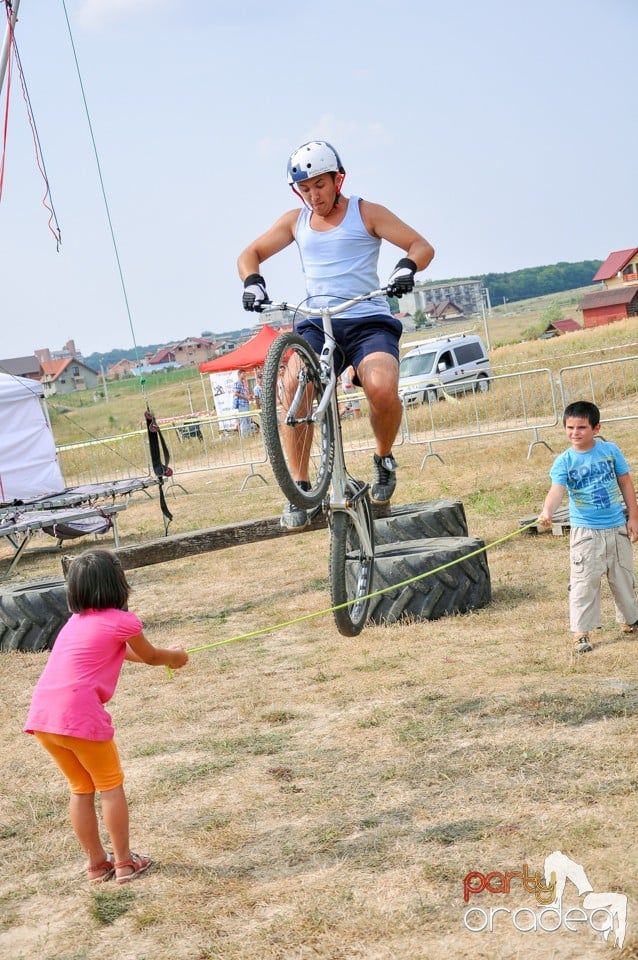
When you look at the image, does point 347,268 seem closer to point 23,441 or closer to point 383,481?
point 383,481

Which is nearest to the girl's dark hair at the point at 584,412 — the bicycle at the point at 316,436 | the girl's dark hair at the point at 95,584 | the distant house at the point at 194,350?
the bicycle at the point at 316,436

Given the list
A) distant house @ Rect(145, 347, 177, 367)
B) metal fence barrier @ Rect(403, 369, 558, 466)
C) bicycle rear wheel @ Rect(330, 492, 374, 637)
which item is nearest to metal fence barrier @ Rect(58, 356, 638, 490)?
metal fence barrier @ Rect(403, 369, 558, 466)

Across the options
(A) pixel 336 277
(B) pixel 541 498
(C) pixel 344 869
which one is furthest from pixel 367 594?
(B) pixel 541 498

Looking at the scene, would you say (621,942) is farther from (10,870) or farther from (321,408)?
(321,408)

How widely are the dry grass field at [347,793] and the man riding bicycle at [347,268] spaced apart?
1349 millimetres

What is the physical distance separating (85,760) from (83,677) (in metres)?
0.34

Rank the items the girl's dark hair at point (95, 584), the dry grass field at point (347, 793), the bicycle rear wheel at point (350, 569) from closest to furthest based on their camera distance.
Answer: the dry grass field at point (347, 793)
the girl's dark hair at point (95, 584)
the bicycle rear wheel at point (350, 569)

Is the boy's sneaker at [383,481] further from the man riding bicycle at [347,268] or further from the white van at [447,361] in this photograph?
the white van at [447,361]

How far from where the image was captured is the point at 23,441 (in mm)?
18188

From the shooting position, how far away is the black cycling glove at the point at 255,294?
236 inches

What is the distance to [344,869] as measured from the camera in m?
4.11

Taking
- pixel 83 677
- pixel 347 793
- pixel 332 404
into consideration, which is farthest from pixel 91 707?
pixel 332 404

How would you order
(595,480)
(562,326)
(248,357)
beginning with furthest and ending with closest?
(562,326), (248,357), (595,480)

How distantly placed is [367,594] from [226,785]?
5.27 ft
